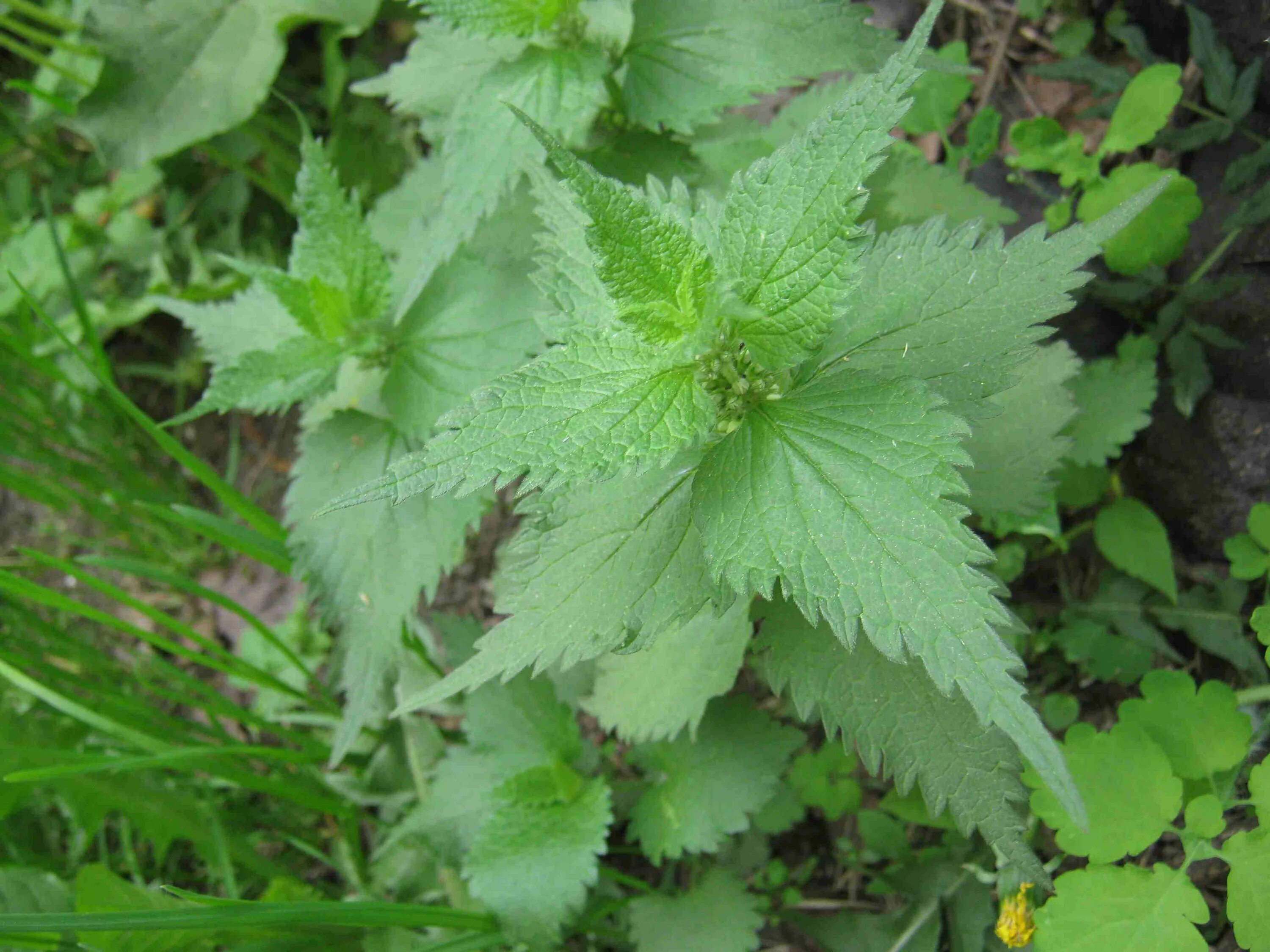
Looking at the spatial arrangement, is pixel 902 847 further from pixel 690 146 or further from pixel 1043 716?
pixel 690 146

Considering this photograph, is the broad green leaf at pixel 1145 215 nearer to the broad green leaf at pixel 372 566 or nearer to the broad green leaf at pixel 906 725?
the broad green leaf at pixel 906 725

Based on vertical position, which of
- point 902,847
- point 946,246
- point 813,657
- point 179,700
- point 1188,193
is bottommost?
point 902,847

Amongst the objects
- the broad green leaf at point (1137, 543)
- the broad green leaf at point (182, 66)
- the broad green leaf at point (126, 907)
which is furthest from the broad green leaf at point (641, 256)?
the broad green leaf at point (182, 66)

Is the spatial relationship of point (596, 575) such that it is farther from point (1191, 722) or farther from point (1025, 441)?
point (1191, 722)

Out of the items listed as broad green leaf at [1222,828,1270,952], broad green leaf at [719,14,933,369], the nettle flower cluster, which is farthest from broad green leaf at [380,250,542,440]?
broad green leaf at [1222,828,1270,952]

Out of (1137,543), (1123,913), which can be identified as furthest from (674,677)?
(1137,543)

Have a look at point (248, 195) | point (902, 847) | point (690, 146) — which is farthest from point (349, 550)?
point (248, 195)

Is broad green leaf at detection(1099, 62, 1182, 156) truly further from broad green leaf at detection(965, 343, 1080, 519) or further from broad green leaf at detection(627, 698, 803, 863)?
broad green leaf at detection(627, 698, 803, 863)

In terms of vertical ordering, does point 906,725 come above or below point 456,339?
below
